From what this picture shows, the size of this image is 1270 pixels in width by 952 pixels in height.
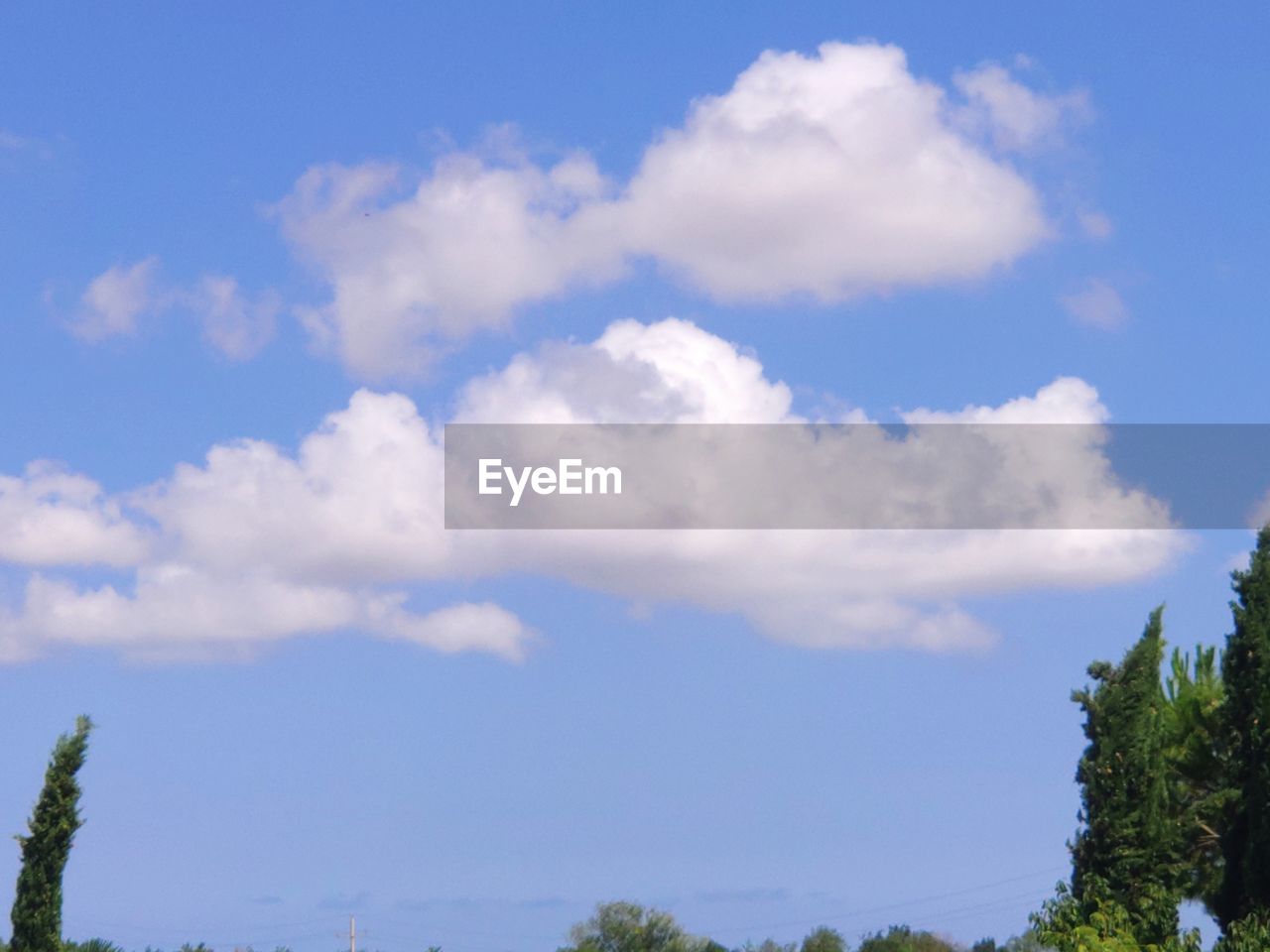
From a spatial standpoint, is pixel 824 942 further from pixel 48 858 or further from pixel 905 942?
pixel 48 858

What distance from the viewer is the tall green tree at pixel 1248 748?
82.7ft

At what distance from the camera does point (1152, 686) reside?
28031mm

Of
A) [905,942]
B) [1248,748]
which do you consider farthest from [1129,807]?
[905,942]

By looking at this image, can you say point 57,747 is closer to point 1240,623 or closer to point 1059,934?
point 1059,934

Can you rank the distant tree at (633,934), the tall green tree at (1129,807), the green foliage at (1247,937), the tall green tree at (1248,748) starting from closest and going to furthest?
1. the green foliage at (1247,937)
2. the tall green tree at (1248,748)
3. the tall green tree at (1129,807)
4. the distant tree at (633,934)

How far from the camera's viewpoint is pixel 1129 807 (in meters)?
27.1

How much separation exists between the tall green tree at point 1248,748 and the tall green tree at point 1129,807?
1.03 meters

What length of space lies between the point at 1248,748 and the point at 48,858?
2169 cm

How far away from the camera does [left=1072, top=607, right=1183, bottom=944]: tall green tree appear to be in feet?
87.2

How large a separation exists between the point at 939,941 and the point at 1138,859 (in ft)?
195

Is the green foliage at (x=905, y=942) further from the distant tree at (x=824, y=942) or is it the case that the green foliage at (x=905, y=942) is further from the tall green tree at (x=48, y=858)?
the tall green tree at (x=48, y=858)

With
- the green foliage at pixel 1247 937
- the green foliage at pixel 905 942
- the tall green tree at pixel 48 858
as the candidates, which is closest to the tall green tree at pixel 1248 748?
→ the green foliage at pixel 1247 937

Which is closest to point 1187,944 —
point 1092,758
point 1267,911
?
point 1267,911

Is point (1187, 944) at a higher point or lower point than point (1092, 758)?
lower
